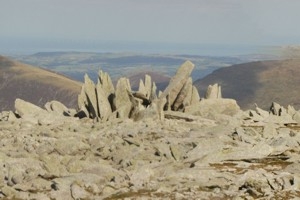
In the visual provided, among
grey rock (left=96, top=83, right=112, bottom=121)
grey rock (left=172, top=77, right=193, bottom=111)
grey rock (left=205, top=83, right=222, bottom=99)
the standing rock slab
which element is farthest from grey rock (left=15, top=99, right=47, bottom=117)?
grey rock (left=205, top=83, right=222, bottom=99)

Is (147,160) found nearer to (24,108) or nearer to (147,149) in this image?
(147,149)

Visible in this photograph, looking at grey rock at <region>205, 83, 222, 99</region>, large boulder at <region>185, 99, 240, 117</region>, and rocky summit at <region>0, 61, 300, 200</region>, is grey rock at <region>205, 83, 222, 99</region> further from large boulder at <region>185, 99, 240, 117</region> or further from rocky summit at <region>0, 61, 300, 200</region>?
large boulder at <region>185, 99, 240, 117</region>

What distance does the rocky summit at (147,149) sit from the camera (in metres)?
29.8

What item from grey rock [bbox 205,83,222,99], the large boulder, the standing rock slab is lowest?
the large boulder

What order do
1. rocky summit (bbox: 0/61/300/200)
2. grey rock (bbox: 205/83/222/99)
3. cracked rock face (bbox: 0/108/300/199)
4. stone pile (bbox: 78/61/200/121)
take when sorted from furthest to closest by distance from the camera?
1. grey rock (bbox: 205/83/222/99)
2. stone pile (bbox: 78/61/200/121)
3. rocky summit (bbox: 0/61/300/200)
4. cracked rock face (bbox: 0/108/300/199)

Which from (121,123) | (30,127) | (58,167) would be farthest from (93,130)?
(58,167)

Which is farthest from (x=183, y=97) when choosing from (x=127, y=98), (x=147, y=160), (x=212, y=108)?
(x=147, y=160)

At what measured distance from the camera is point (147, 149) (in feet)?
132

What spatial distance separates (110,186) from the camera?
30.5 metres

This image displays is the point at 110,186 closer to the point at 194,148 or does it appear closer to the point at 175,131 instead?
the point at 194,148

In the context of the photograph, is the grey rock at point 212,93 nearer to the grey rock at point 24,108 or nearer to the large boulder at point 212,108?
the large boulder at point 212,108

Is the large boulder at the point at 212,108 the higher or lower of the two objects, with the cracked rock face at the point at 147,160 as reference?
higher

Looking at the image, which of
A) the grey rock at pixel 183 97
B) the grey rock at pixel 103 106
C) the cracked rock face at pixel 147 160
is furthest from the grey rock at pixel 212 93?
the grey rock at pixel 103 106

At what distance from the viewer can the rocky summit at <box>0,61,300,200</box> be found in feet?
97.7
